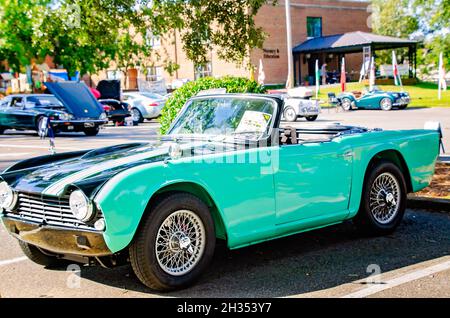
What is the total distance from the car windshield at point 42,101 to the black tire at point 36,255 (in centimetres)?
1596

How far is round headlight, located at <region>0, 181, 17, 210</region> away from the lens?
4.66 m

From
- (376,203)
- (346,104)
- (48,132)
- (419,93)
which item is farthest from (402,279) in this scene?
(419,93)

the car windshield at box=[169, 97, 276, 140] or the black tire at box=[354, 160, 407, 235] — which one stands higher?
the car windshield at box=[169, 97, 276, 140]

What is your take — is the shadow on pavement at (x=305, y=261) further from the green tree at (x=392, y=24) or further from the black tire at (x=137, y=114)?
the green tree at (x=392, y=24)

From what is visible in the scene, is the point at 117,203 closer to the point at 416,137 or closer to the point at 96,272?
the point at 96,272

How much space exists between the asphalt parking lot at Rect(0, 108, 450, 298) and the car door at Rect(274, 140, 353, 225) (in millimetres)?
442

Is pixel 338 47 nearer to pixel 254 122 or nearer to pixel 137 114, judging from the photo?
pixel 137 114

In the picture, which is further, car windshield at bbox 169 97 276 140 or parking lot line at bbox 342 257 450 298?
car windshield at bbox 169 97 276 140

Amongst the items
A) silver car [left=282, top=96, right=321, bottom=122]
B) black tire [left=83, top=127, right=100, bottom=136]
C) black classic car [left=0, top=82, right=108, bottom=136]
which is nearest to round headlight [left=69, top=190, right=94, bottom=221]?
black classic car [left=0, top=82, right=108, bottom=136]

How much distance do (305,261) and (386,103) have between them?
2273cm

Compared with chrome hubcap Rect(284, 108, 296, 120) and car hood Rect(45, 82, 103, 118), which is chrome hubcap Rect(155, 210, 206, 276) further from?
chrome hubcap Rect(284, 108, 296, 120)

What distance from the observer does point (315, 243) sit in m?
5.78

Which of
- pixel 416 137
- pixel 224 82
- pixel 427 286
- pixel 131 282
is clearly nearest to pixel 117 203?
pixel 131 282

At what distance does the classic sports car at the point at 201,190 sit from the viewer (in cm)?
417
